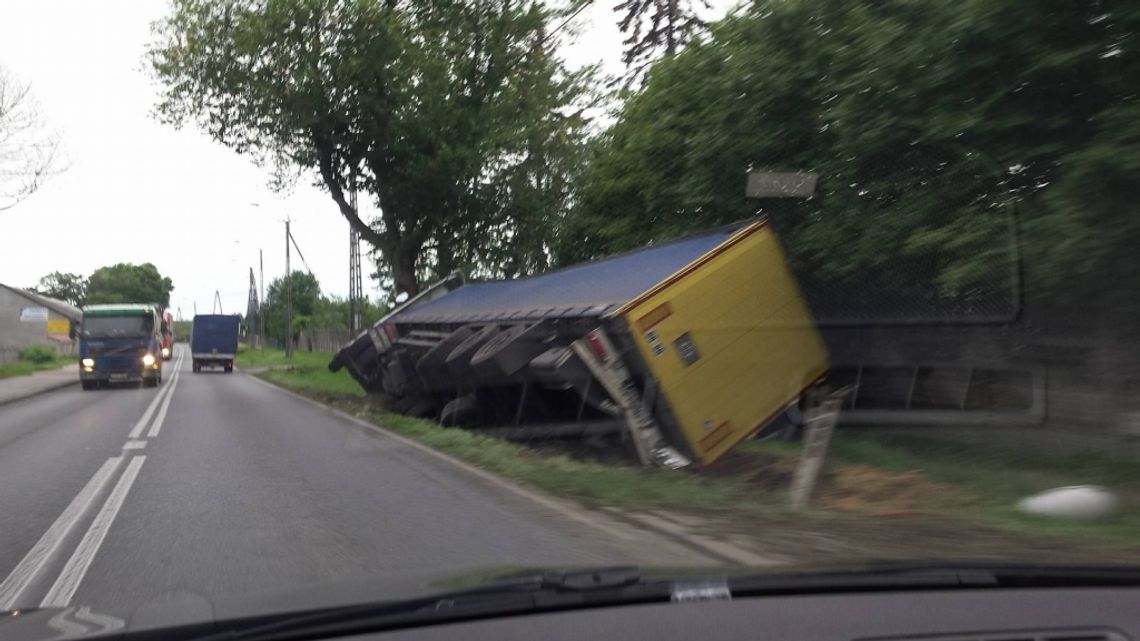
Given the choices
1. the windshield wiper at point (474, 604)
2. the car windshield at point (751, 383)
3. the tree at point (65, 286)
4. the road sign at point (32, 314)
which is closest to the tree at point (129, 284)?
the tree at point (65, 286)

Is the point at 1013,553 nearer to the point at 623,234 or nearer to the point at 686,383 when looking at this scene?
the point at 686,383

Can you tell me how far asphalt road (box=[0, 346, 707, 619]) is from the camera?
605cm

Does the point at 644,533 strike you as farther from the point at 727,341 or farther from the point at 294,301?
the point at 294,301

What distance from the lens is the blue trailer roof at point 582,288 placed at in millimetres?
11648

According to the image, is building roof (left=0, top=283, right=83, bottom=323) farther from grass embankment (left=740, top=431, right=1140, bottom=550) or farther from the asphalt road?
grass embankment (left=740, top=431, right=1140, bottom=550)

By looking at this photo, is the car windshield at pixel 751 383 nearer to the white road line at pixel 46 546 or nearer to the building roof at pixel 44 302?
the white road line at pixel 46 546

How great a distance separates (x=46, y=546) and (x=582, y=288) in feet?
24.4

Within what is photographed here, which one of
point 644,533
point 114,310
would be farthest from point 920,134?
point 114,310

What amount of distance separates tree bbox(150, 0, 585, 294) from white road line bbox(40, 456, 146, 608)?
1620 cm

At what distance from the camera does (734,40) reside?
14.9 m

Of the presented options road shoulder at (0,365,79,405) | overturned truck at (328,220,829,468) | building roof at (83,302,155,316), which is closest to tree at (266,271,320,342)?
road shoulder at (0,365,79,405)

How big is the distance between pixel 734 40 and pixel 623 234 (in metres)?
5.12

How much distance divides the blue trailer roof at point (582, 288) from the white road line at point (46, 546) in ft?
17.2

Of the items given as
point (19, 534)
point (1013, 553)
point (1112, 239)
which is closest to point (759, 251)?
point (1112, 239)
